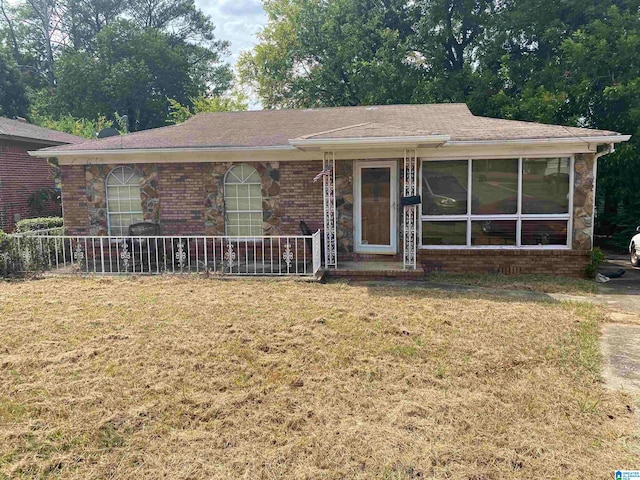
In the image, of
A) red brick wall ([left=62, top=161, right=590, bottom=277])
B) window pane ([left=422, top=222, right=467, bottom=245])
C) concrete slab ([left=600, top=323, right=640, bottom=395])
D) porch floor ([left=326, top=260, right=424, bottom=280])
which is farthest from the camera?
window pane ([left=422, top=222, right=467, bottom=245])

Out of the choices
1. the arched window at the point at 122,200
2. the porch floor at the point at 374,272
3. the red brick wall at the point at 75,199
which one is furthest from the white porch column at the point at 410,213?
the red brick wall at the point at 75,199

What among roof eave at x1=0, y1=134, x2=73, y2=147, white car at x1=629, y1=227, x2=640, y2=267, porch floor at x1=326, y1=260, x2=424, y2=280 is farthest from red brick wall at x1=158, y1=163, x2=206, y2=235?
white car at x1=629, y1=227, x2=640, y2=267

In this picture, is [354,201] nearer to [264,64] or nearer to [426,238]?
[426,238]

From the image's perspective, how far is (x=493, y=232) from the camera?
961 cm

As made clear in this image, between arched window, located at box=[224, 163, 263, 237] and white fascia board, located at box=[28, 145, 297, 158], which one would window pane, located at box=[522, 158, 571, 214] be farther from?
arched window, located at box=[224, 163, 263, 237]

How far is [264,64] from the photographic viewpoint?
28.6 metres

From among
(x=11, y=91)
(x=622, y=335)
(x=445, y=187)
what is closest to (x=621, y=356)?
(x=622, y=335)

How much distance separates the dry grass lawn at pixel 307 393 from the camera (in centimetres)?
315

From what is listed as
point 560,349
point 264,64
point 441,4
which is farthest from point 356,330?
point 264,64

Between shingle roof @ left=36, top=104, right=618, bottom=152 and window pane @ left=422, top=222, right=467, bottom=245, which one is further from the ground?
shingle roof @ left=36, top=104, right=618, bottom=152

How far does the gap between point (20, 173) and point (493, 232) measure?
15.7 m

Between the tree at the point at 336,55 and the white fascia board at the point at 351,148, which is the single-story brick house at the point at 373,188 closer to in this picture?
the white fascia board at the point at 351,148

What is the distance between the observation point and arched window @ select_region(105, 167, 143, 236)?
10609 millimetres

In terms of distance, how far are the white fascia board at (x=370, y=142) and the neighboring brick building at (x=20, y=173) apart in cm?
1185
